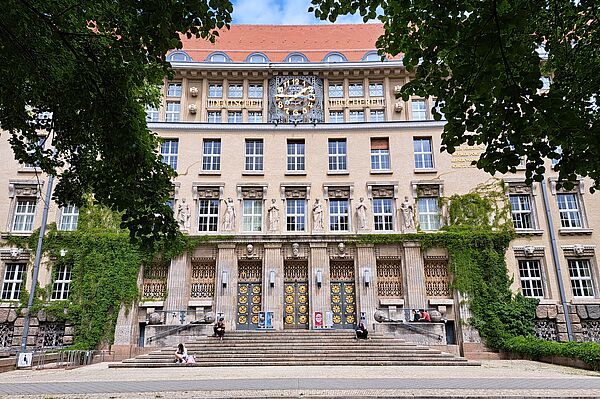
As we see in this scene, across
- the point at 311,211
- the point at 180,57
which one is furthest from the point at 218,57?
the point at 311,211

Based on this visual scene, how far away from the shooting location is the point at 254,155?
29062 mm

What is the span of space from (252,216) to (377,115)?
10.4 m

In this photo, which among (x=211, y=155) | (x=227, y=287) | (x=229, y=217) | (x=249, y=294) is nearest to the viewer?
(x=227, y=287)

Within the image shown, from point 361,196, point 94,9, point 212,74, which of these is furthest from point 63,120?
point 212,74

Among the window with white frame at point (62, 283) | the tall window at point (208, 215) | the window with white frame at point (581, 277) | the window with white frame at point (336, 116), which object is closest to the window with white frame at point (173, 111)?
the tall window at point (208, 215)

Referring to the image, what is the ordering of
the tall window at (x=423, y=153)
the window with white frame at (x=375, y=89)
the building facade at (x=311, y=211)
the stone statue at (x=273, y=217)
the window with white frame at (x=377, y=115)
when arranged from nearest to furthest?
the building facade at (x=311, y=211) → the stone statue at (x=273, y=217) → the tall window at (x=423, y=153) → the window with white frame at (x=377, y=115) → the window with white frame at (x=375, y=89)

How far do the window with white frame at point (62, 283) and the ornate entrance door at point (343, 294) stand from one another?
47.9ft

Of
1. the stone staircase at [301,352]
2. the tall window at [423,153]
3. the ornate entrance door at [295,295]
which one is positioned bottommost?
the stone staircase at [301,352]

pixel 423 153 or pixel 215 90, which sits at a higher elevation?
pixel 215 90

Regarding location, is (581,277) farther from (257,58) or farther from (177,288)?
(257,58)

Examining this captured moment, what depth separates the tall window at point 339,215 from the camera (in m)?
27.5

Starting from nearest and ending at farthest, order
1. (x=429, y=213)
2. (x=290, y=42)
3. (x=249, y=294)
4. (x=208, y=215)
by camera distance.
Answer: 1. (x=249, y=294)
2. (x=429, y=213)
3. (x=208, y=215)
4. (x=290, y=42)

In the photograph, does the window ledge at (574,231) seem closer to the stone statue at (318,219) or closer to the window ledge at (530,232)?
the window ledge at (530,232)

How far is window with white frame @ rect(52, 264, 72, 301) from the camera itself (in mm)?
25547
